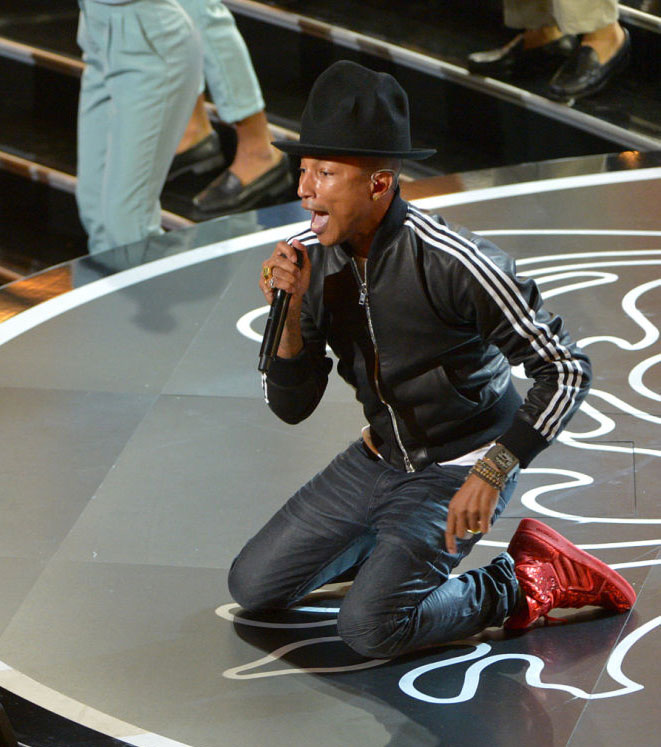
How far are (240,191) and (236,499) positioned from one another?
2.01m

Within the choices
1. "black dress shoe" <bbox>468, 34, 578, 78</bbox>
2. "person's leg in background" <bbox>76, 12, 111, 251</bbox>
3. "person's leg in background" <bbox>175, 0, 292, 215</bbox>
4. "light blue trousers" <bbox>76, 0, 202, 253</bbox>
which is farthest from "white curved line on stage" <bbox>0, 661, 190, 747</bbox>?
"black dress shoe" <bbox>468, 34, 578, 78</bbox>

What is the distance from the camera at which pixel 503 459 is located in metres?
2.25

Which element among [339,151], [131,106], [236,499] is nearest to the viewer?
[339,151]

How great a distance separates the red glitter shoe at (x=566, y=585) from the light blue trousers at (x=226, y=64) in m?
2.49

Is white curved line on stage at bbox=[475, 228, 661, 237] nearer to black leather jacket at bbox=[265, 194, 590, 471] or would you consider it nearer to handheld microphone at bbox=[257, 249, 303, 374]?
black leather jacket at bbox=[265, 194, 590, 471]

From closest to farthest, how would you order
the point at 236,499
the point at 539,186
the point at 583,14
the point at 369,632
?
the point at 369,632 < the point at 236,499 < the point at 539,186 < the point at 583,14

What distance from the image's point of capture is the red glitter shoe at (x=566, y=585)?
2.42 metres

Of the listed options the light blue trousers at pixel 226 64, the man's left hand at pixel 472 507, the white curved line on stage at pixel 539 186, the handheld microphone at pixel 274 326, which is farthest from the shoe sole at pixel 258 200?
the man's left hand at pixel 472 507

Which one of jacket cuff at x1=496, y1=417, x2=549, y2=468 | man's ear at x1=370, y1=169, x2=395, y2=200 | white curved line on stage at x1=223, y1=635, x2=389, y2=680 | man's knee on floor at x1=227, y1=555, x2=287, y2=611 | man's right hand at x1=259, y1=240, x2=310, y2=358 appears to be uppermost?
man's ear at x1=370, y1=169, x2=395, y2=200

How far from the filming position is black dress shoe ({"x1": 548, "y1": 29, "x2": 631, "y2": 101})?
15.9 ft

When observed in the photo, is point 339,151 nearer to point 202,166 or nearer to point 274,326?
point 274,326

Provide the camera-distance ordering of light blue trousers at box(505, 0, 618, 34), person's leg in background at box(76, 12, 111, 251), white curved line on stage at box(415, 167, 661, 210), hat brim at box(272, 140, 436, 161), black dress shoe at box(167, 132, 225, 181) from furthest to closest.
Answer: black dress shoe at box(167, 132, 225, 181) → light blue trousers at box(505, 0, 618, 34) → white curved line on stage at box(415, 167, 661, 210) → person's leg in background at box(76, 12, 111, 251) → hat brim at box(272, 140, 436, 161)

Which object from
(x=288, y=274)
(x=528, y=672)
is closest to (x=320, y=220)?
(x=288, y=274)

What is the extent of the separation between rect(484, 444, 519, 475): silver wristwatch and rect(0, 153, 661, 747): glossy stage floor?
1.14 feet
